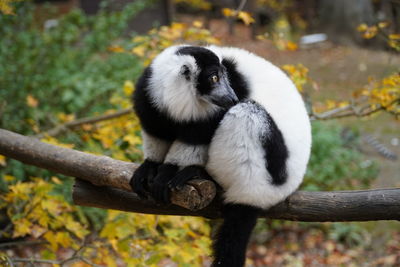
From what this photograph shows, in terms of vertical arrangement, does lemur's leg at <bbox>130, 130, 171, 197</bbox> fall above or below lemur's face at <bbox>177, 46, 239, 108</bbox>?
below

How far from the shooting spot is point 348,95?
32.1 ft

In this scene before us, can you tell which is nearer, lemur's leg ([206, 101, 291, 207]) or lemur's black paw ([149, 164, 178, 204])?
lemur's leg ([206, 101, 291, 207])

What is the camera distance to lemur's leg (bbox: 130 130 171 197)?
292 cm

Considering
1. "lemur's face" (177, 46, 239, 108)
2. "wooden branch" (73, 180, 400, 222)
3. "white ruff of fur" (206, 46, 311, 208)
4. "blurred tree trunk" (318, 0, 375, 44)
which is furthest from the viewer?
"blurred tree trunk" (318, 0, 375, 44)

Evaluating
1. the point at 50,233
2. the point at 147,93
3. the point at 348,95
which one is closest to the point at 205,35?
the point at 147,93

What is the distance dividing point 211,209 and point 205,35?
2005 millimetres

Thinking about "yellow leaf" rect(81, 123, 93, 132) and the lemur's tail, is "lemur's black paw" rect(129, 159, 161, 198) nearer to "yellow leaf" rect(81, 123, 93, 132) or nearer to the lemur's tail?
the lemur's tail

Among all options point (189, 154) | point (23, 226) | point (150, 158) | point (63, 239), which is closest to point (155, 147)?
point (150, 158)

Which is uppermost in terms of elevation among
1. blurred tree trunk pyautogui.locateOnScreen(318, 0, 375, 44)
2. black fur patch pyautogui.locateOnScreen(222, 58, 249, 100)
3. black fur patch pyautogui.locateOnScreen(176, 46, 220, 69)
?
black fur patch pyautogui.locateOnScreen(176, 46, 220, 69)

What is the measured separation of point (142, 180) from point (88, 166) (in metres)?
0.45

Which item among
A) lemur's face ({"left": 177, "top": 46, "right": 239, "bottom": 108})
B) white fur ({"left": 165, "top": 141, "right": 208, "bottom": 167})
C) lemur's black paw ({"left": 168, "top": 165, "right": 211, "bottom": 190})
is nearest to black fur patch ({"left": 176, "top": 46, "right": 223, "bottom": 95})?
lemur's face ({"left": 177, "top": 46, "right": 239, "bottom": 108})

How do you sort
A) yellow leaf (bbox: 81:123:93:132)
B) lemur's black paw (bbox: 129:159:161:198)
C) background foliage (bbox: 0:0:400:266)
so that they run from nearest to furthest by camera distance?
lemur's black paw (bbox: 129:159:161:198)
background foliage (bbox: 0:0:400:266)
yellow leaf (bbox: 81:123:93:132)

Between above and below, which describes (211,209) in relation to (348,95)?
above

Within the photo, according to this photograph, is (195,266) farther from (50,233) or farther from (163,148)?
(50,233)
